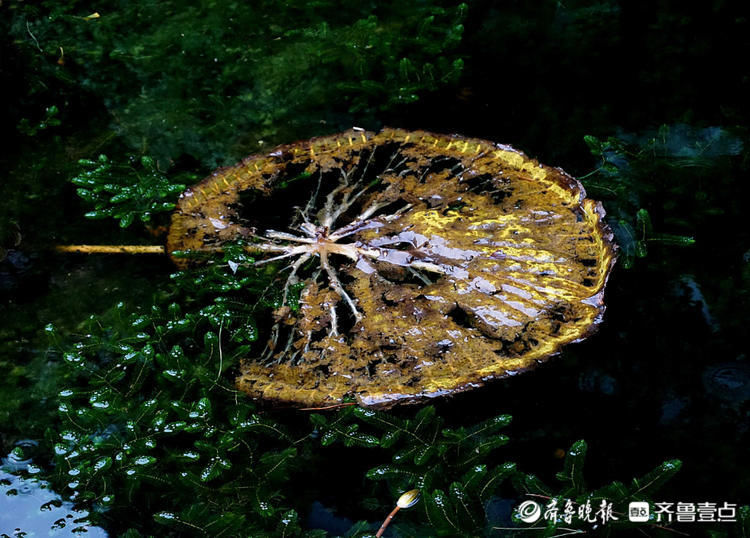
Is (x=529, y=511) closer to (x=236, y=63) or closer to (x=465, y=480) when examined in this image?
(x=465, y=480)

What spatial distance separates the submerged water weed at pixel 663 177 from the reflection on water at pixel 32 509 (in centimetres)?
290

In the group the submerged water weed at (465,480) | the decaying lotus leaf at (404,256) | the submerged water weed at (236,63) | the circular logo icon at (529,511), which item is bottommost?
the circular logo icon at (529,511)

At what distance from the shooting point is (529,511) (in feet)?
7.58

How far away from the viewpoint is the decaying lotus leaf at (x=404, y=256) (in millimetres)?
2465

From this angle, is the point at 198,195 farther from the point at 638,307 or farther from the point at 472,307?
the point at 638,307

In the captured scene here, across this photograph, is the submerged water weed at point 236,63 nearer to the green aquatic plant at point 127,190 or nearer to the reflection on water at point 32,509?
the green aquatic plant at point 127,190

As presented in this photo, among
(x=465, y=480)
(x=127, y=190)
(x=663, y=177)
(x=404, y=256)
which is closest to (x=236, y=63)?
(x=127, y=190)

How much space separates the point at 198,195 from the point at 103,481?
59.9 inches

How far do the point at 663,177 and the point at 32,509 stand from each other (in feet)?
11.7

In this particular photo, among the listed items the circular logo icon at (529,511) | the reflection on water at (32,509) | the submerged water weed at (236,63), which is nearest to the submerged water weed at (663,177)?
the submerged water weed at (236,63)

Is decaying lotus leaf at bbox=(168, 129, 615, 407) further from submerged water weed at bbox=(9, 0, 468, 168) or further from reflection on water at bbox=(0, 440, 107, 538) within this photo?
submerged water weed at bbox=(9, 0, 468, 168)

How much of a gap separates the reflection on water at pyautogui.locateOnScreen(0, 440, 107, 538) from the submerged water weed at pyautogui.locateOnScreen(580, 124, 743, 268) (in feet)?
9.51

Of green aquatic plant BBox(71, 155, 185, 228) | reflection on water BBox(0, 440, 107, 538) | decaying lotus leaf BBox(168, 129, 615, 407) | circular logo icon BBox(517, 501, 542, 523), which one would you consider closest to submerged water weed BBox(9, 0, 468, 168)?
green aquatic plant BBox(71, 155, 185, 228)

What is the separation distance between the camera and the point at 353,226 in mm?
3033
